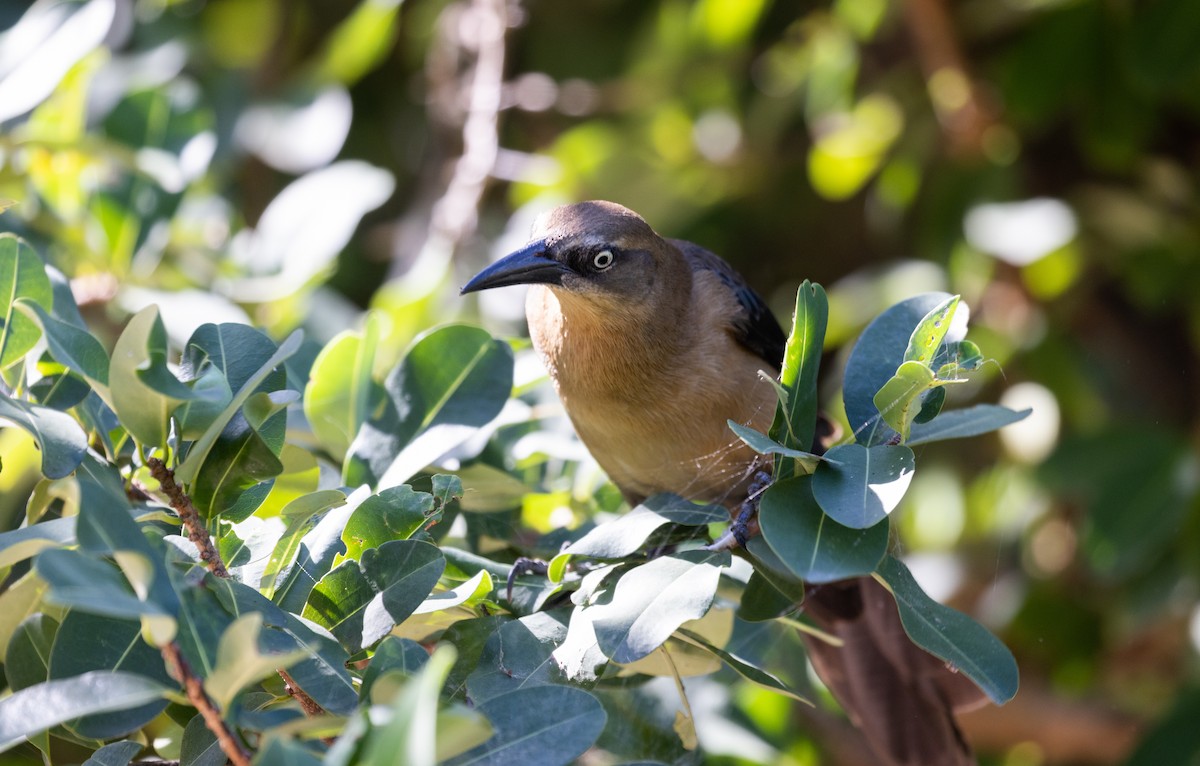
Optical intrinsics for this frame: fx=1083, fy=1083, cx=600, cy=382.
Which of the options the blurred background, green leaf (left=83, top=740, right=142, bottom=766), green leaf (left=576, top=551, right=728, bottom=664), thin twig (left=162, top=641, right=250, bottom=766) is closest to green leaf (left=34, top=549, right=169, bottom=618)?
thin twig (left=162, top=641, right=250, bottom=766)

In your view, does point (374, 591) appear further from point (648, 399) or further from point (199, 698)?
point (648, 399)

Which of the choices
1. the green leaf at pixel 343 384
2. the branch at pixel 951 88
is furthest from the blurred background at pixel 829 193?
the green leaf at pixel 343 384

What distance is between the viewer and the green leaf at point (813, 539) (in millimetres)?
1446

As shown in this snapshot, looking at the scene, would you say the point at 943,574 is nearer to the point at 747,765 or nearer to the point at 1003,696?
the point at 747,765

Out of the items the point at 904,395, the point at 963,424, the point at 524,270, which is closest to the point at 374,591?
the point at 904,395

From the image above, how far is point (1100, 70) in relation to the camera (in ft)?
13.8

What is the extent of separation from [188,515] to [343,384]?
598 mm

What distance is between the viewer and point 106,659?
1441 millimetres

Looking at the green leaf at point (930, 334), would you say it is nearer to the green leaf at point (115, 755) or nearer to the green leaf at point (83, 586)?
the green leaf at point (83, 586)

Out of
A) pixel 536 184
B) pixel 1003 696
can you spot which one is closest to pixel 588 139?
pixel 536 184

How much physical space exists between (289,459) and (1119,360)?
4.09 metres

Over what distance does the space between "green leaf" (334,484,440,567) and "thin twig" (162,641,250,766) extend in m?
0.40

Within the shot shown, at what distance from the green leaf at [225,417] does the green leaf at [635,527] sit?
0.53 m

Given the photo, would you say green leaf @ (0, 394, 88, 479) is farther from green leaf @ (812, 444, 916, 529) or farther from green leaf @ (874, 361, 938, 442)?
green leaf @ (874, 361, 938, 442)
